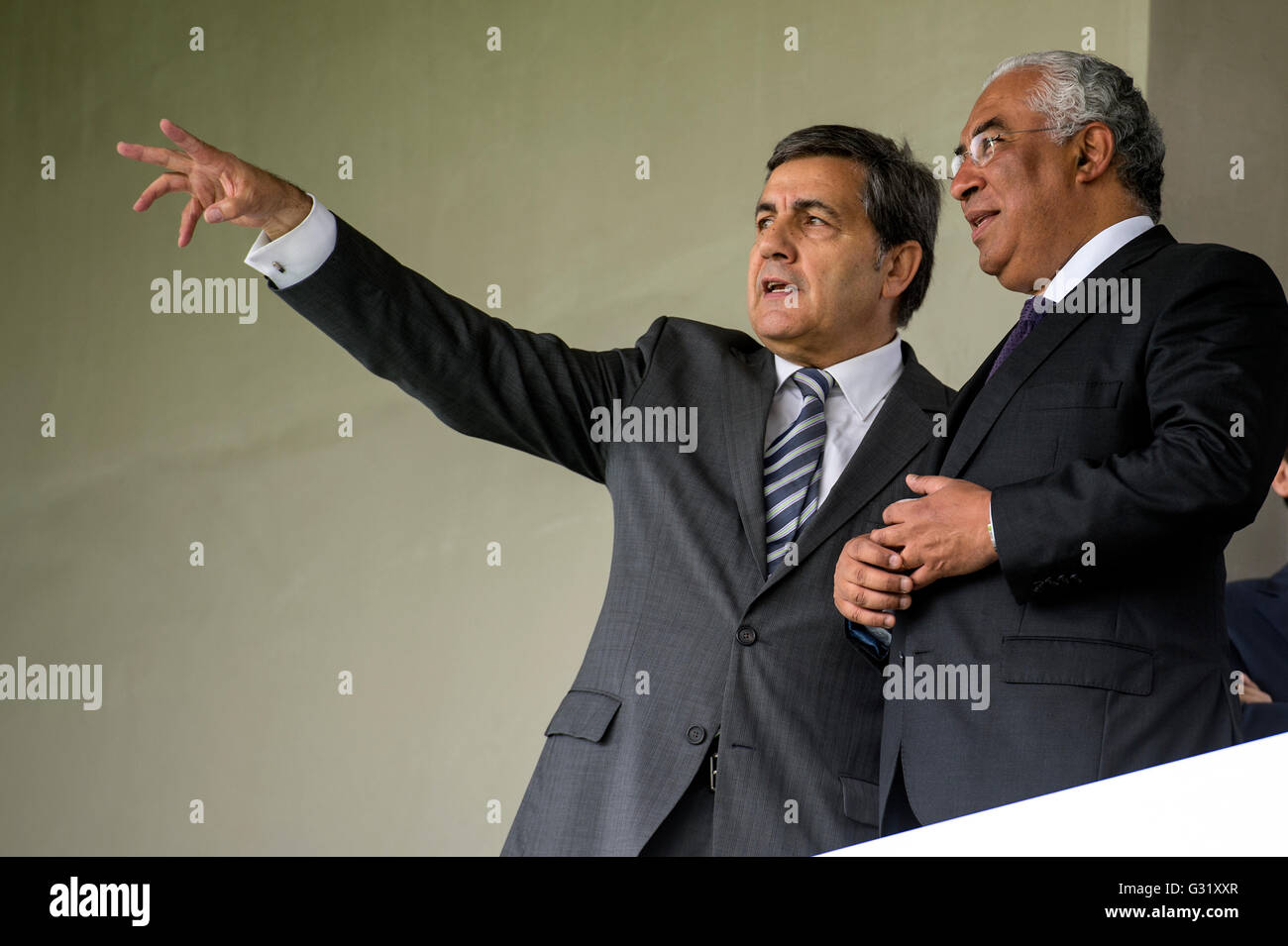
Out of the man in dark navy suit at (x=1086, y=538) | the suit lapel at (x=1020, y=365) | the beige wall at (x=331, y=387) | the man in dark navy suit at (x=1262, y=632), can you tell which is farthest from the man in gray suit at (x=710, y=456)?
the beige wall at (x=331, y=387)

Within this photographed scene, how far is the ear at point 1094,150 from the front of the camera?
1.87 metres

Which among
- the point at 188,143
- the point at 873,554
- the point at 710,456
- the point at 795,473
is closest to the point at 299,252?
the point at 188,143

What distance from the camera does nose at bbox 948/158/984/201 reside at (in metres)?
1.92

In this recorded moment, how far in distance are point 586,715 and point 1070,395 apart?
80cm

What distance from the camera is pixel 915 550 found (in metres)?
1.62

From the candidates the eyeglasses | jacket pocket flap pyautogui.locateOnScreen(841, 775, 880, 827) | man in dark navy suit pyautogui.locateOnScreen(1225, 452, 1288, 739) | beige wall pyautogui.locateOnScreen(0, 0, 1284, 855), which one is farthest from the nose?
beige wall pyautogui.locateOnScreen(0, 0, 1284, 855)

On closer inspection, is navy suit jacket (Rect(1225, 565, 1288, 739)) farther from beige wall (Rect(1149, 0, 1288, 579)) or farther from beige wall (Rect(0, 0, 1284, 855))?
beige wall (Rect(0, 0, 1284, 855))

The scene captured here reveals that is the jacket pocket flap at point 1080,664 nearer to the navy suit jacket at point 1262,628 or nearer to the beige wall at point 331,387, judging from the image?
the navy suit jacket at point 1262,628

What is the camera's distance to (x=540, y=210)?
424cm

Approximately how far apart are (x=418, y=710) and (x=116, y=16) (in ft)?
7.86

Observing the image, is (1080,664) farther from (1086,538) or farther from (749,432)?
(749,432)

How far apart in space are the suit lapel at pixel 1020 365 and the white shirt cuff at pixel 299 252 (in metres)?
0.88

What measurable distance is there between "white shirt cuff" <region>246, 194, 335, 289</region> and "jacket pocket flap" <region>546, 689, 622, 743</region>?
696mm

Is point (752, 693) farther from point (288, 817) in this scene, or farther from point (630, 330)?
point (288, 817)
